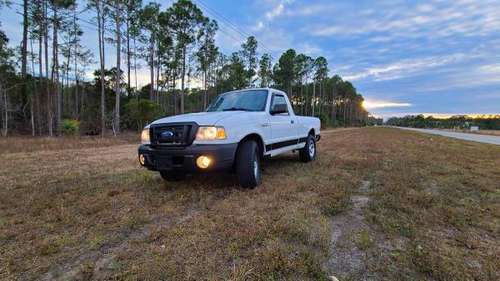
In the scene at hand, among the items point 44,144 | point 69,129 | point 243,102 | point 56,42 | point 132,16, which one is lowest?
point 44,144

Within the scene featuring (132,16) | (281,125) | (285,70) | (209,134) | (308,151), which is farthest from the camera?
(285,70)

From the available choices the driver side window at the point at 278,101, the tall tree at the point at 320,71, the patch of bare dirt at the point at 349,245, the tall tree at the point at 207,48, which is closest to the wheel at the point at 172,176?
the driver side window at the point at 278,101

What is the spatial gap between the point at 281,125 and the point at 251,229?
9.52ft

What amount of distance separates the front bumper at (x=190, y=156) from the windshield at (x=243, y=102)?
1.34 metres

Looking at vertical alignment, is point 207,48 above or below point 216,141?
above

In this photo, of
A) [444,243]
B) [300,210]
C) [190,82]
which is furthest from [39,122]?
[444,243]

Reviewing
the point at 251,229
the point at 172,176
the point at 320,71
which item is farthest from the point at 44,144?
the point at 320,71

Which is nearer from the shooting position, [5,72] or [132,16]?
[5,72]

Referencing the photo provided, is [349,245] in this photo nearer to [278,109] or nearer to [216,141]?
[216,141]

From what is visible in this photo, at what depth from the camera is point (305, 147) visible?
6.54 metres

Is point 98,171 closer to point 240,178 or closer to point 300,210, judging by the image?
point 240,178

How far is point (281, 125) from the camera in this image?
5105 millimetres

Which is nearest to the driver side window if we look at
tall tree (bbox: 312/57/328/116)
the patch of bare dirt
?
the patch of bare dirt

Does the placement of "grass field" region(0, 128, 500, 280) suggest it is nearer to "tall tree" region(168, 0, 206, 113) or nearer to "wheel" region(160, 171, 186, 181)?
"wheel" region(160, 171, 186, 181)
